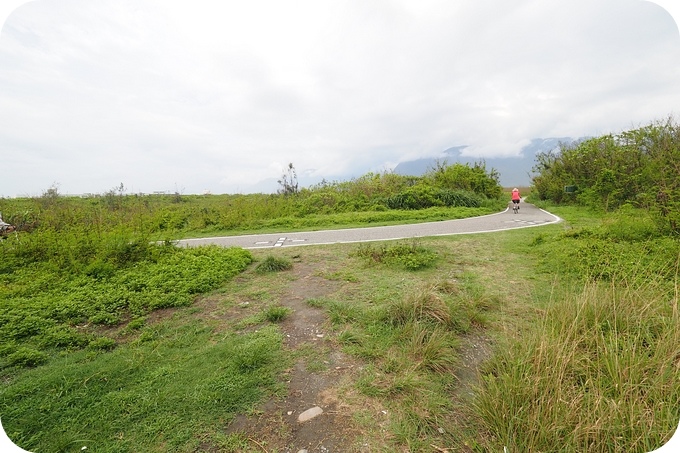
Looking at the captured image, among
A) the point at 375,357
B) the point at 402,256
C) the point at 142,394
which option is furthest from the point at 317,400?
the point at 402,256

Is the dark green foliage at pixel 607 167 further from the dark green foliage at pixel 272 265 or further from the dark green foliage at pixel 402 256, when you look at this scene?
the dark green foliage at pixel 272 265

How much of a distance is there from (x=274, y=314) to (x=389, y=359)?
5.34 ft

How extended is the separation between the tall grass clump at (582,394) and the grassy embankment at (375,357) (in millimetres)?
12

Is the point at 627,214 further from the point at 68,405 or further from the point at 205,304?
the point at 68,405

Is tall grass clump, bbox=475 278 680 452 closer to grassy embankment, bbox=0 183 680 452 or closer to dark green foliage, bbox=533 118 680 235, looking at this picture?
grassy embankment, bbox=0 183 680 452

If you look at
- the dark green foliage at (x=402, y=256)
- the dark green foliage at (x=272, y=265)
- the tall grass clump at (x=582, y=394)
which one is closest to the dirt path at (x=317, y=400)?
the tall grass clump at (x=582, y=394)

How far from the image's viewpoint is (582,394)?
197 cm

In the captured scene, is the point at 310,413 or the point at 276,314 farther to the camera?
the point at 276,314

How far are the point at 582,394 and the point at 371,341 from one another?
175 cm

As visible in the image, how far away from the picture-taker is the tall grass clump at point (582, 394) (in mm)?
1755

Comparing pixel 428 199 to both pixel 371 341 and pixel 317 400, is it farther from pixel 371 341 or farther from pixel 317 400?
pixel 317 400

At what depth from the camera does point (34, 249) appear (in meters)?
5.93

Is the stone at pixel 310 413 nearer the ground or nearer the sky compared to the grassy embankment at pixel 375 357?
nearer the ground

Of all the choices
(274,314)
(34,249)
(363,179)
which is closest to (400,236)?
(274,314)
